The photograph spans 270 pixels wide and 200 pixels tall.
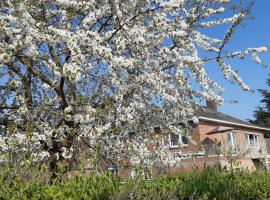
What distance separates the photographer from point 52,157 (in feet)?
37.4

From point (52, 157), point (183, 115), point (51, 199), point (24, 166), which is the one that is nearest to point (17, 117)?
point (52, 157)

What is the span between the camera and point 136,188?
4840mm

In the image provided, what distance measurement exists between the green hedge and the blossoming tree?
3.35 metres

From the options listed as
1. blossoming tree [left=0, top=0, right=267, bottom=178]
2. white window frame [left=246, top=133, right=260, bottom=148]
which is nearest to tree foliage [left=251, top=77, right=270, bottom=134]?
white window frame [left=246, top=133, right=260, bottom=148]

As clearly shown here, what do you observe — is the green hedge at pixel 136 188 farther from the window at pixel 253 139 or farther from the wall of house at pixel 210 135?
the window at pixel 253 139

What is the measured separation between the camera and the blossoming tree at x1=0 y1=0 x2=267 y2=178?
9234 millimetres

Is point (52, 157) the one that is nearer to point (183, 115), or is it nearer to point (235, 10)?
point (183, 115)

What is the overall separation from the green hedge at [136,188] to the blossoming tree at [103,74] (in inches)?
132

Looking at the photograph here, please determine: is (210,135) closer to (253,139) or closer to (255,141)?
(253,139)

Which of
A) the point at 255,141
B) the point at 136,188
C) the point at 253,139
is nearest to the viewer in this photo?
the point at 136,188

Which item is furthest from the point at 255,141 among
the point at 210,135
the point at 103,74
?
the point at 103,74

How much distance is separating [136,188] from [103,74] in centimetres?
663

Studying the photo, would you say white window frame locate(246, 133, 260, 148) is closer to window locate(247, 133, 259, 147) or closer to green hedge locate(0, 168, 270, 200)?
window locate(247, 133, 259, 147)

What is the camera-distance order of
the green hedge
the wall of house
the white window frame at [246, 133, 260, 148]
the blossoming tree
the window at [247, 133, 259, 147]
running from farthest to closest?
the window at [247, 133, 259, 147]
the white window frame at [246, 133, 260, 148]
the wall of house
the blossoming tree
the green hedge
